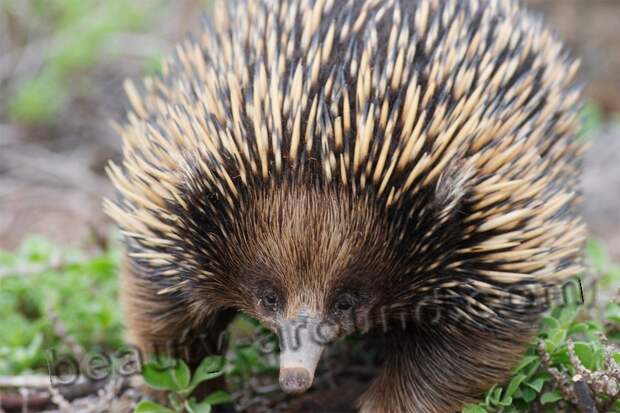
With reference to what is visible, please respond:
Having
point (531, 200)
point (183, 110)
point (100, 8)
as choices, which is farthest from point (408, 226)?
point (100, 8)

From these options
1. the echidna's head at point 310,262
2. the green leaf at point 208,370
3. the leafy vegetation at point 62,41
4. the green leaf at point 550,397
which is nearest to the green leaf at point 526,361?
the green leaf at point 550,397

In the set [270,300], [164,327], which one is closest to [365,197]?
[270,300]

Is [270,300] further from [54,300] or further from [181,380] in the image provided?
[54,300]

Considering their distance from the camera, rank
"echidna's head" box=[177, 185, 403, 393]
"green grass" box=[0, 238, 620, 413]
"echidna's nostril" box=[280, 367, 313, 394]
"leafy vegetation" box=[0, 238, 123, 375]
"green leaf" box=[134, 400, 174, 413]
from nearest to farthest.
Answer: "echidna's nostril" box=[280, 367, 313, 394], "echidna's head" box=[177, 185, 403, 393], "green grass" box=[0, 238, 620, 413], "green leaf" box=[134, 400, 174, 413], "leafy vegetation" box=[0, 238, 123, 375]

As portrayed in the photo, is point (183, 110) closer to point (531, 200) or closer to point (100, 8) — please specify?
point (531, 200)

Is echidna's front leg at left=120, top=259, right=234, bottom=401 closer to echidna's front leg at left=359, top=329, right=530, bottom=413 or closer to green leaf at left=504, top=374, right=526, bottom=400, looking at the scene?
echidna's front leg at left=359, top=329, right=530, bottom=413

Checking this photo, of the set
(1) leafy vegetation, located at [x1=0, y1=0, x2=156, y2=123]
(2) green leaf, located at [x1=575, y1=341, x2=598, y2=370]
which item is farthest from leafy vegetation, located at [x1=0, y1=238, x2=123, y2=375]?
(1) leafy vegetation, located at [x1=0, y1=0, x2=156, y2=123]
